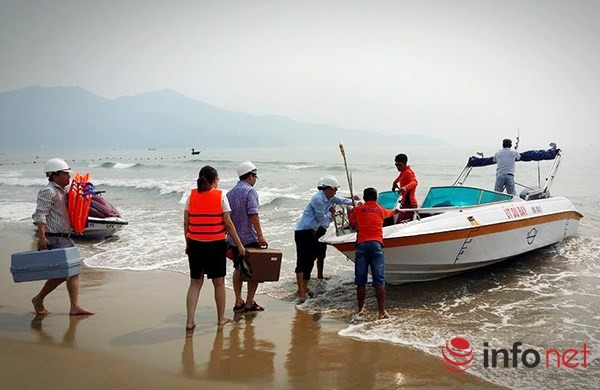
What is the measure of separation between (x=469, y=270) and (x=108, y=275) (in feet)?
19.5

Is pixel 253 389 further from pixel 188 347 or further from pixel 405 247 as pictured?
pixel 405 247

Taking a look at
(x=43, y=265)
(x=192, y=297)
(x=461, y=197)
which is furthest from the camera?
(x=461, y=197)

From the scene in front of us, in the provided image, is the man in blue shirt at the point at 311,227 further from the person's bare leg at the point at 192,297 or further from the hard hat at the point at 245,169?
the person's bare leg at the point at 192,297

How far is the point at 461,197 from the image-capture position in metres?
7.84

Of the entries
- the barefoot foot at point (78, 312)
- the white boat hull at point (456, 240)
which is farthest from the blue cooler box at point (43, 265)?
the white boat hull at point (456, 240)

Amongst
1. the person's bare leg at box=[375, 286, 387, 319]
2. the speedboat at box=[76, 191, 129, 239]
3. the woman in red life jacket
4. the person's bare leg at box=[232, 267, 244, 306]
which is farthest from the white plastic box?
the speedboat at box=[76, 191, 129, 239]

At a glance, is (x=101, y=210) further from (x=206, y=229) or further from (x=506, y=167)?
(x=506, y=167)

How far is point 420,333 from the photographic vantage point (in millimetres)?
5066

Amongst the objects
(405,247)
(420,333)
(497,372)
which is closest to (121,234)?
(405,247)

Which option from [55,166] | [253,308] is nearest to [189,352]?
[253,308]

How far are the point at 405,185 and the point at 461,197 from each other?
1280 millimetres

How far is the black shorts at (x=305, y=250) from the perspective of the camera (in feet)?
21.1

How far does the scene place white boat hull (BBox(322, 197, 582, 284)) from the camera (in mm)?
6246

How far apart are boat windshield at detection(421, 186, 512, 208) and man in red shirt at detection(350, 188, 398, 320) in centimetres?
266
